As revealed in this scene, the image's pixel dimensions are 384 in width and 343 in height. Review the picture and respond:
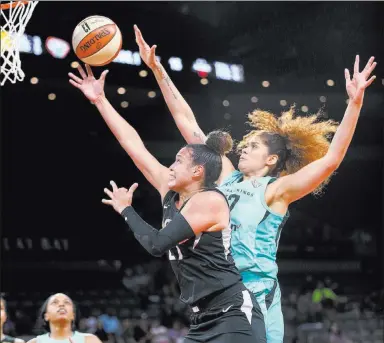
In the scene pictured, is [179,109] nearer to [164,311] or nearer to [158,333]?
[158,333]

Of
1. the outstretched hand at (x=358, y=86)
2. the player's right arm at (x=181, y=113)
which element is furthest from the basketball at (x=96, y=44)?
the outstretched hand at (x=358, y=86)

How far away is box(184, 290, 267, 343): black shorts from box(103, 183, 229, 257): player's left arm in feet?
1.13

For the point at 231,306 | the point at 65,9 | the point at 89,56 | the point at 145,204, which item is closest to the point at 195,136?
the point at 89,56

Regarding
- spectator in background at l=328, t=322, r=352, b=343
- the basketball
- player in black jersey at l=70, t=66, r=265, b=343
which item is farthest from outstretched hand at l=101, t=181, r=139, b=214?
spectator in background at l=328, t=322, r=352, b=343

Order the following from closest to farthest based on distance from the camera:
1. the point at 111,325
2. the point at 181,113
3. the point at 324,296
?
the point at 181,113 → the point at 111,325 → the point at 324,296

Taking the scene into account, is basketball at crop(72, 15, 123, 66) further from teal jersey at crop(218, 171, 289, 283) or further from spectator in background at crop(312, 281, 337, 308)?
spectator in background at crop(312, 281, 337, 308)

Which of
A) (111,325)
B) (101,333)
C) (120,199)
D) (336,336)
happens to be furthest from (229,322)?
(111,325)

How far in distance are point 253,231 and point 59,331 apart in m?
2.14

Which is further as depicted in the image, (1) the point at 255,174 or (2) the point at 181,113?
(2) the point at 181,113

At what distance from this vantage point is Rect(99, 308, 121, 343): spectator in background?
12.0 metres

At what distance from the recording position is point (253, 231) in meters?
4.03

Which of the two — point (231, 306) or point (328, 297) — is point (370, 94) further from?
point (231, 306)

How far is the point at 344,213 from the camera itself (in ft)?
50.0

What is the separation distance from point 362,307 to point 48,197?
6270 mm
